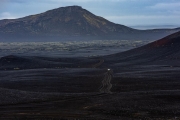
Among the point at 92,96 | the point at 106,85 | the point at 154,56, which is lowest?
the point at 106,85

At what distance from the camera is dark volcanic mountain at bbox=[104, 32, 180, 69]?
182 ft

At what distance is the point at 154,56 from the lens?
61281mm

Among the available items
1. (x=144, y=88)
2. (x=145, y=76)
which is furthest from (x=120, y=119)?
(x=145, y=76)

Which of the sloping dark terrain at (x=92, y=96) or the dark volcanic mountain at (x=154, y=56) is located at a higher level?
the dark volcanic mountain at (x=154, y=56)

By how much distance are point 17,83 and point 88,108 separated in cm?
1732

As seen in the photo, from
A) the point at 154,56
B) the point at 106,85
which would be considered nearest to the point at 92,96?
the point at 106,85

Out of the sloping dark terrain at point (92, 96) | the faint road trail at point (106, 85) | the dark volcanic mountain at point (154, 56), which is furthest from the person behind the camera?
the dark volcanic mountain at point (154, 56)

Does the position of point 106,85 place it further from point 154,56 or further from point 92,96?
point 154,56

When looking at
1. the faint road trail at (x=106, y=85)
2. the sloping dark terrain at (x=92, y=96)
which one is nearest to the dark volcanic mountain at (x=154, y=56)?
the sloping dark terrain at (x=92, y=96)

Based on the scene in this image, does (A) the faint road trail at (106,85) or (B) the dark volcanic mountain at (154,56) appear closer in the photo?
(A) the faint road trail at (106,85)

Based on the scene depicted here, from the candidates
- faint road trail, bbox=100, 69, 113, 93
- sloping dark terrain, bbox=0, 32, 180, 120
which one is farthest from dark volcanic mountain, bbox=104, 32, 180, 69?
faint road trail, bbox=100, 69, 113, 93

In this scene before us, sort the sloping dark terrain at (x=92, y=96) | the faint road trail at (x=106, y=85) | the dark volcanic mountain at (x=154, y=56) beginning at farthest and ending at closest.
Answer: the dark volcanic mountain at (x=154, y=56) < the faint road trail at (x=106, y=85) < the sloping dark terrain at (x=92, y=96)

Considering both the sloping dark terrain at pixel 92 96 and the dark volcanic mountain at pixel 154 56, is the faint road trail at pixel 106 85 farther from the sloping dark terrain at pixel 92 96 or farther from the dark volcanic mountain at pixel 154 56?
the dark volcanic mountain at pixel 154 56

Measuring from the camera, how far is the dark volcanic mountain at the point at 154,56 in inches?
2184
